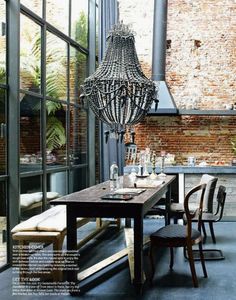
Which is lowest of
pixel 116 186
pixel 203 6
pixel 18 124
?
pixel 116 186

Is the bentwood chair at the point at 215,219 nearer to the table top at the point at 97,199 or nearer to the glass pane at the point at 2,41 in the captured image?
the table top at the point at 97,199

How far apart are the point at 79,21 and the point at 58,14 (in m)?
1.00

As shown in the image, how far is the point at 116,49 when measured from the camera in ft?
14.0

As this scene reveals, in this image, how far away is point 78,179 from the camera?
22.4 ft

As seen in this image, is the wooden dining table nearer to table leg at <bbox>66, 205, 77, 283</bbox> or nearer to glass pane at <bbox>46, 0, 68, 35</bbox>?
table leg at <bbox>66, 205, 77, 283</bbox>

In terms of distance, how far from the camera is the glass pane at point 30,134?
4727mm

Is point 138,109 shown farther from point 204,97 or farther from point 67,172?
point 204,97

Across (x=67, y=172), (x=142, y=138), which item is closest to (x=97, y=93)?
(x=67, y=172)

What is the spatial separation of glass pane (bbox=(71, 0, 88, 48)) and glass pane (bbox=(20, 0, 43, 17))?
128cm

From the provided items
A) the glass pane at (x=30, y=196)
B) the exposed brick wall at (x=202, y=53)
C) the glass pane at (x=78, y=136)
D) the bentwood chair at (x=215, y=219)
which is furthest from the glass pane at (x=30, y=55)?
the exposed brick wall at (x=202, y=53)

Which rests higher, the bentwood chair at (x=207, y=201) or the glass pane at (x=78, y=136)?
the glass pane at (x=78, y=136)

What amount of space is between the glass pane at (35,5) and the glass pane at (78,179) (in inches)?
95.5

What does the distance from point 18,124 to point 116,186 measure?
121 centimetres

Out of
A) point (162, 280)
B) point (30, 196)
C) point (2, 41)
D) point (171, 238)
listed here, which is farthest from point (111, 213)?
point (2, 41)
